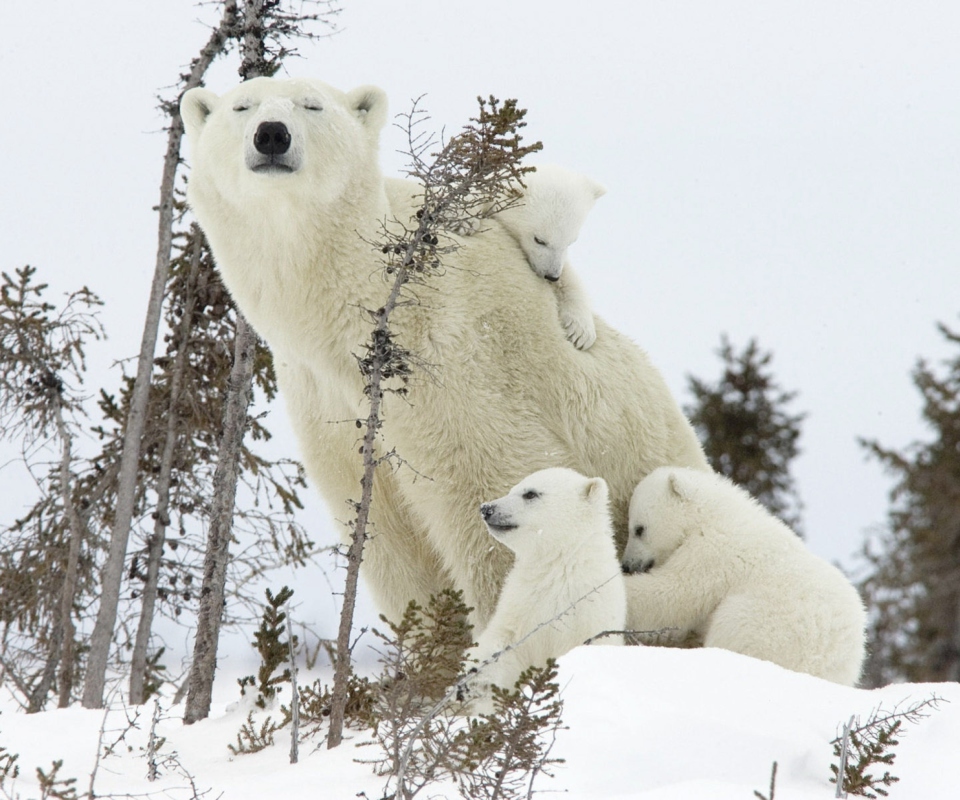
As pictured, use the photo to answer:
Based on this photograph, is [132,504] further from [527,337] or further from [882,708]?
[882,708]

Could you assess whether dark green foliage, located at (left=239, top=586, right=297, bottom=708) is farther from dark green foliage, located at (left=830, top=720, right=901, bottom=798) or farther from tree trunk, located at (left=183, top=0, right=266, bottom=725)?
dark green foliage, located at (left=830, top=720, right=901, bottom=798)

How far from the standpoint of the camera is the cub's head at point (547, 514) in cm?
489

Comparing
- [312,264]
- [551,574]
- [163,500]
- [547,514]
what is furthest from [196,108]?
[163,500]

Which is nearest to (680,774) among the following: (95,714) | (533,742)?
(533,742)

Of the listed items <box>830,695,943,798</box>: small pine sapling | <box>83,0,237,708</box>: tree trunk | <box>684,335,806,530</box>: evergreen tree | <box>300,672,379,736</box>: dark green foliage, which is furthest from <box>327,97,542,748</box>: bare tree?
<box>684,335,806,530</box>: evergreen tree

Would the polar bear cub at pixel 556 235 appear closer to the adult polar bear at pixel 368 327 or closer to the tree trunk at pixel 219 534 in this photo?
the adult polar bear at pixel 368 327

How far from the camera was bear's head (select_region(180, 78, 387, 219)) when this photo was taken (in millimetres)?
5016

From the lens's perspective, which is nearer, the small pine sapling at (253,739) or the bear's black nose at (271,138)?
the small pine sapling at (253,739)

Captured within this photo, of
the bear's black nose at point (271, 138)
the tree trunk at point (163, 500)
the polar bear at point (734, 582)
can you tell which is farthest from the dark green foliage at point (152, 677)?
the bear's black nose at point (271, 138)

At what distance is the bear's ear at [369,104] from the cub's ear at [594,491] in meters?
2.13

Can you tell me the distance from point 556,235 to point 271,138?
1.66 m

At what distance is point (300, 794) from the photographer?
11.5ft

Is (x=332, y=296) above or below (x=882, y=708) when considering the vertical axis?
above

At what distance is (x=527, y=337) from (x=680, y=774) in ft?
8.79
